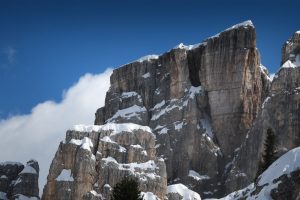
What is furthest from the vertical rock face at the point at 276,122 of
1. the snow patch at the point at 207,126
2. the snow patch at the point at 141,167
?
the snow patch at the point at 141,167

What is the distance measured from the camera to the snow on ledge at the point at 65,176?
538 feet

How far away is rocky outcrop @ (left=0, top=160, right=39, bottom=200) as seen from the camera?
17338cm

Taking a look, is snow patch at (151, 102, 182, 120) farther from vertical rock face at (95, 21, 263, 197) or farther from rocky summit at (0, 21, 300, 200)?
rocky summit at (0, 21, 300, 200)

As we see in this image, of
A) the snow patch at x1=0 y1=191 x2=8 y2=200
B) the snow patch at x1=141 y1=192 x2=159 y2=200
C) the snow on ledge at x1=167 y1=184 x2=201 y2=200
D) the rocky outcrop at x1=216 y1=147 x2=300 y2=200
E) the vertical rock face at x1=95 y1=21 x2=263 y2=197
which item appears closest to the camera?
the rocky outcrop at x1=216 y1=147 x2=300 y2=200

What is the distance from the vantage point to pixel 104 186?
160375 mm

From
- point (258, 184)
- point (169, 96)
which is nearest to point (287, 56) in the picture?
point (169, 96)

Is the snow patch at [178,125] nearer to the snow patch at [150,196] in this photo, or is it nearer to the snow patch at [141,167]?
the snow patch at [141,167]

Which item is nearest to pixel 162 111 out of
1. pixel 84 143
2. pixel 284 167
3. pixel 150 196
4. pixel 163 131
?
pixel 163 131

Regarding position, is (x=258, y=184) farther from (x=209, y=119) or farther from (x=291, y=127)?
(x=209, y=119)

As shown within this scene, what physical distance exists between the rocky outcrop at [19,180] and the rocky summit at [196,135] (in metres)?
0.23

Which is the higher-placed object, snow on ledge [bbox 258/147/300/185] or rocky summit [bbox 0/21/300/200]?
rocky summit [bbox 0/21/300/200]

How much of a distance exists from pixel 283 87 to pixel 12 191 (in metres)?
62.6

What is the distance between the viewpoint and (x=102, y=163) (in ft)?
541

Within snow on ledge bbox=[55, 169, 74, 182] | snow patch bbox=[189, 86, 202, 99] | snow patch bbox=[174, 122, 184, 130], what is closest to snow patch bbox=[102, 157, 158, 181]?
snow on ledge bbox=[55, 169, 74, 182]
